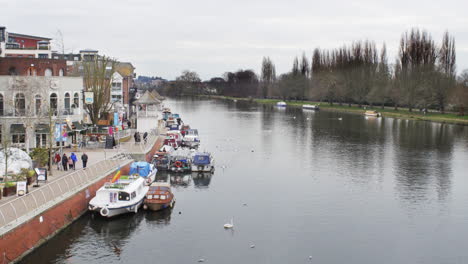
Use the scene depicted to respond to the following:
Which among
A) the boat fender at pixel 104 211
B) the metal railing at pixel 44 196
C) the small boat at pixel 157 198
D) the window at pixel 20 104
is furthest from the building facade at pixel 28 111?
the boat fender at pixel 104 211

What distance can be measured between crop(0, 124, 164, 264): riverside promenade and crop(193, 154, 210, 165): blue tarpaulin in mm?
8694

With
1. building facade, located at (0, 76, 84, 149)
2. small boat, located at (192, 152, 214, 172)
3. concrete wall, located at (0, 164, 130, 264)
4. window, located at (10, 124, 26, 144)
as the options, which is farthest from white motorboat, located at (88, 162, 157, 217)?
small boat, located at (192, 152, 214, 172)

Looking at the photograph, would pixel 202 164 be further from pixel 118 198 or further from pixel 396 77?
pixel 396 77

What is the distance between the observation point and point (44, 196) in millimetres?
27172

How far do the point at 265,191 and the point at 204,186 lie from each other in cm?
538

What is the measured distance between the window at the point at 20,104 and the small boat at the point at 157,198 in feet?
44.6

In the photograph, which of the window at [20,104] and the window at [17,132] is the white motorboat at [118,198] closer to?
the window at [17,132]

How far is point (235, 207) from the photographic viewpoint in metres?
36.4

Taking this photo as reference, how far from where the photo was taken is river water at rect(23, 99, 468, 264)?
2748 cm

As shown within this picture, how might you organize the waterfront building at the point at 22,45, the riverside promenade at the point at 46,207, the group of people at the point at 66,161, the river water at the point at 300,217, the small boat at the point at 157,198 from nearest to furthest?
the riverside promenade at the point at 46,207 < the river water at the point at 300,217 < the small boat at the point at 157,198 < the group of people at the point at 66,161 < the waterfront building at the point at 22,45

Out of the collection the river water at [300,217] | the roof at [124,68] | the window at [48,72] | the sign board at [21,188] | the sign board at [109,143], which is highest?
the roof at [124,68]

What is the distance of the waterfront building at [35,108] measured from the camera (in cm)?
4097

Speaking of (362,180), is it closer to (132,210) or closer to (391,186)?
(391,186)

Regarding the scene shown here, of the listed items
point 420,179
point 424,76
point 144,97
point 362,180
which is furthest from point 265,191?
point 424,76
